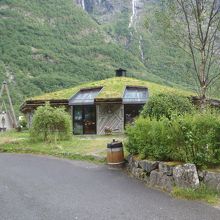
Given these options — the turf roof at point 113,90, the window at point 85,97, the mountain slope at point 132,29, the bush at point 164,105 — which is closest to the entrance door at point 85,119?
the window at point 85,97

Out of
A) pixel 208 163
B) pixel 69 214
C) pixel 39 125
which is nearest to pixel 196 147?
pixel 208 163

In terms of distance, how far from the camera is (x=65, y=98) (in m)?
25.9

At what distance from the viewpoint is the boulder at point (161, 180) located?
9.21m

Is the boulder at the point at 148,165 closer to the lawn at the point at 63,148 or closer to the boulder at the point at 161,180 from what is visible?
the boulder at the point at 161,180

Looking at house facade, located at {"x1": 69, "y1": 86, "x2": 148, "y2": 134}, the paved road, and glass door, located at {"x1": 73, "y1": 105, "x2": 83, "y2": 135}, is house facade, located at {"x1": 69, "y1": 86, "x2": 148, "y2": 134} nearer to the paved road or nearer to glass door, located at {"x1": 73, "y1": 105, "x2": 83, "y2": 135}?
glass door, located at {"x1": 73, "y1": 105, "x2": 83, "y2": 135}

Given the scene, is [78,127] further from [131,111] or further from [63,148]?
[63,148]

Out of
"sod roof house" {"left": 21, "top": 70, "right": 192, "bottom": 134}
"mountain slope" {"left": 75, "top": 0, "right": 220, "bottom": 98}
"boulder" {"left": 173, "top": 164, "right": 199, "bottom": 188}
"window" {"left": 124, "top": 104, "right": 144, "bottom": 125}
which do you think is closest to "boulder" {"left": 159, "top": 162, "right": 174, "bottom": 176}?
"boulder" {"left": 173, "top": 164, "right": 199, "bottom": 188}

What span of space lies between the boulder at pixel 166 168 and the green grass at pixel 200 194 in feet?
2.11

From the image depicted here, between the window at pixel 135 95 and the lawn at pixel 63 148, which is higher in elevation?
the window at pixel 135 95

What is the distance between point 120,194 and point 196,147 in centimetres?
215

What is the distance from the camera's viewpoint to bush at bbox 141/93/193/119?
14016 millimetres

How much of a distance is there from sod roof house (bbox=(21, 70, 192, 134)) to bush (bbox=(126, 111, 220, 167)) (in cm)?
1413

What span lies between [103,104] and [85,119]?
187 centimetres

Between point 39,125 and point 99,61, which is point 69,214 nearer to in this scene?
point 39,125
